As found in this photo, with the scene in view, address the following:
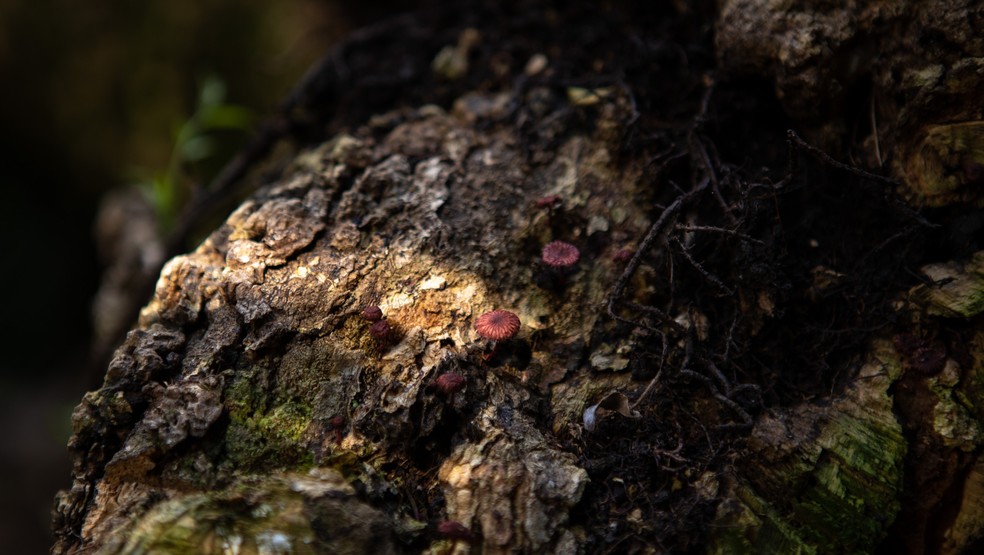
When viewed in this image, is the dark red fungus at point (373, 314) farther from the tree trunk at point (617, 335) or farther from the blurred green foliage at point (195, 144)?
the blurred green foliage at point (195, 144)

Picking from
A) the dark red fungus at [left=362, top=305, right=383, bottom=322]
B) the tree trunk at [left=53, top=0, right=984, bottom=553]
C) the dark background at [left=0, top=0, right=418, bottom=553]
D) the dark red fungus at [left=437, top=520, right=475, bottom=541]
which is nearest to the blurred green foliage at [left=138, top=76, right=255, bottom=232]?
the dark background at [left=0, top=0, right=418, bottom=553]

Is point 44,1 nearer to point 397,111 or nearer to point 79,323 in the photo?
point 79,323

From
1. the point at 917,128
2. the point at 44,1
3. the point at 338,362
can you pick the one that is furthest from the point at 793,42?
the point at 44,1

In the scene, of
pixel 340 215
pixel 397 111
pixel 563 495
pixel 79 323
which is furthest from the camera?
pixel 79 323

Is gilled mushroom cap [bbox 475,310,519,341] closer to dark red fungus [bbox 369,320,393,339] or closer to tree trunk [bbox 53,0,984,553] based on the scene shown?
tree trunk [bbox 53,0,984,553]

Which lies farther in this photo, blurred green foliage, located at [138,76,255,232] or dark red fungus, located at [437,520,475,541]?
blurred green foliage, located at [138,76,255,232]

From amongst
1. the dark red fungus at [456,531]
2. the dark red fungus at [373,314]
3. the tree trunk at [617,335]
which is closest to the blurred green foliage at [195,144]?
the tree trunk at [617,335]

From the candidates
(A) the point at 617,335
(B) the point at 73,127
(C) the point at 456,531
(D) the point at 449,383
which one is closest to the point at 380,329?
(D) the point at 449,383
